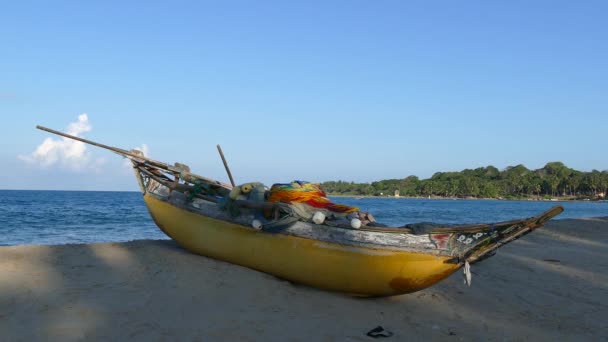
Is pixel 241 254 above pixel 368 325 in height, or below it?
above

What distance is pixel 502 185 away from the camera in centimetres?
10375

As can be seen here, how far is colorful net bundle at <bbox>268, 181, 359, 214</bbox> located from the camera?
19.7 feet

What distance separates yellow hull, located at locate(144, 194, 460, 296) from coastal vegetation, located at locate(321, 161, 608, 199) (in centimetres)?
8104

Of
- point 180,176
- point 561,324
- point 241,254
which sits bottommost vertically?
point 561,324

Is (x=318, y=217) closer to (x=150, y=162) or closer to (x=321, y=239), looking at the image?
(x=321, y=239)

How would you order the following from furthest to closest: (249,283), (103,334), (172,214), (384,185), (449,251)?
(384,185) → (172,214) → (249,283) → (449,251) → (103,334)

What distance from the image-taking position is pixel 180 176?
310 inches

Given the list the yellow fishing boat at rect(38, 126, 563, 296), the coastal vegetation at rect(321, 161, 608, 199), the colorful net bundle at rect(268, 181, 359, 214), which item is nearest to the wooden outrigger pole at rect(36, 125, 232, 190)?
the yellow fishing boat at rect(38, 126, 563, 296)

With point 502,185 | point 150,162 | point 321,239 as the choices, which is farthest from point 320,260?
point 502,185

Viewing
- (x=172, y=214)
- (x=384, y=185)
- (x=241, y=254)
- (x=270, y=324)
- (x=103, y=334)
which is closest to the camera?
(x=103, y=334)

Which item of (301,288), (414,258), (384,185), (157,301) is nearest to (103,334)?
(157,301)

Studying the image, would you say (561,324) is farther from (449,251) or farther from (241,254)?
(241,254)

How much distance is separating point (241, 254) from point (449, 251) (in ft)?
9.00

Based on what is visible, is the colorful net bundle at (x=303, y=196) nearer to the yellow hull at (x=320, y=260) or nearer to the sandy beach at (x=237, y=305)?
the yellow hull at (x=320, y=260)
